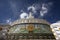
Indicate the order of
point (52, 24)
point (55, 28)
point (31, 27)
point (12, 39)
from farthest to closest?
point (52, 24), point (55, 28), point (31, 27), point (12, 39)

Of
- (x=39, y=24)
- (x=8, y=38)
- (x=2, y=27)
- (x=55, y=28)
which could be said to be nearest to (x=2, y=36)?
(x=8, y=38)

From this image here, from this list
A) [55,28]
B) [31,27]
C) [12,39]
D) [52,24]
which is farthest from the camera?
[52,24]

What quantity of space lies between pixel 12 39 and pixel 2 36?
1449 mm

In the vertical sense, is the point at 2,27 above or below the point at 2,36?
above

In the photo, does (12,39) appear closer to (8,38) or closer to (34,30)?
(8,38)

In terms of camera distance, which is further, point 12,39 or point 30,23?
point 30,23

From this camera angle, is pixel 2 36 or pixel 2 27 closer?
pixel 2 36

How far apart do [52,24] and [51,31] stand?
3291 millimetres

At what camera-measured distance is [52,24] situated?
27.4m

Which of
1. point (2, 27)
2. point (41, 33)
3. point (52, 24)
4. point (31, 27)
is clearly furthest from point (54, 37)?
point (2, 27)

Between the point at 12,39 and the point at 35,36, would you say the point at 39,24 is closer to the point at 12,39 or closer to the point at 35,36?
the point at 35,36

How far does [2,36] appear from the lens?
75.2 ft

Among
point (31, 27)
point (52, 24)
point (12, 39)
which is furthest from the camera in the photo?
point (52, 24)

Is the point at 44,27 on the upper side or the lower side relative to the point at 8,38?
upper
